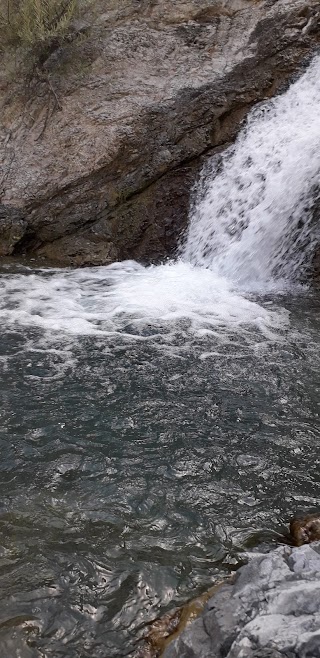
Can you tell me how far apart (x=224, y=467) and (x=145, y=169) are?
616cm

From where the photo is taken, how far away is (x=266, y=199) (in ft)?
25.1

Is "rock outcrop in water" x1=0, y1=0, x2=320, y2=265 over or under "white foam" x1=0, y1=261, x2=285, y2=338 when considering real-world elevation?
over

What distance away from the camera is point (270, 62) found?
28.3 ft

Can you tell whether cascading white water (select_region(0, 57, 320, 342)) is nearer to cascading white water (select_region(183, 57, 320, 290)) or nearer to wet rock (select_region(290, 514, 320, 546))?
cascading white water (select_region(183, 57, 320, 290))

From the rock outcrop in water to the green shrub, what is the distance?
421mm

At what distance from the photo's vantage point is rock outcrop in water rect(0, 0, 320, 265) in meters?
8.42

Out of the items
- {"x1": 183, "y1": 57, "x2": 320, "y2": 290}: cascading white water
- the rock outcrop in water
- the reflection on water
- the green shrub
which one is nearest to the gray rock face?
the reflection on water

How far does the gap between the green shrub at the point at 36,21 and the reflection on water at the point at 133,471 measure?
5993mm

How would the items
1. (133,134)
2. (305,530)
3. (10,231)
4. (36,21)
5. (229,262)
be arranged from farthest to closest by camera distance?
(36,21) → (133,134) → (10,231) → (229,262) → (305,530)

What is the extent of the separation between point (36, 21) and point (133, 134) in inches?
94.4

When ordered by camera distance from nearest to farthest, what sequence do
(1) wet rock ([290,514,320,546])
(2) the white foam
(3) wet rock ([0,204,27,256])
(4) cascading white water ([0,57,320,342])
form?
(1) wet rock ([290,514,320,546]) → (2) the white foam → (4) cascading white water ([0,57,320,342]) → (3) wet rock ([0,204,27,256])

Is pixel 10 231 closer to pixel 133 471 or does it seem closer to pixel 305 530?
pixel 133 471

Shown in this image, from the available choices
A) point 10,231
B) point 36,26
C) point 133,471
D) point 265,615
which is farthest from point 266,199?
point 265,615

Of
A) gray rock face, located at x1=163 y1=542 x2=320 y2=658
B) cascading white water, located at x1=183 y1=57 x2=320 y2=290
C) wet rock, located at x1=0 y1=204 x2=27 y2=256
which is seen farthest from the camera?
wet rock, located at x1=0 y1=204 x2=27 y2=256
